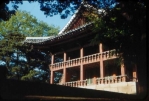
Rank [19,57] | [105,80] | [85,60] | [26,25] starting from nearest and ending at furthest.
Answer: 1. [105,80]
2. [85,60]
3. [19,57]
4. [26,25]

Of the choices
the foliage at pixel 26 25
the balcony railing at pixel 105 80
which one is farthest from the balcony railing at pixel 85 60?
the foliage at pixel 26 25

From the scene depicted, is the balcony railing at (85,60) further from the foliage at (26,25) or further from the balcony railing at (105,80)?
the foliage at (26,25)

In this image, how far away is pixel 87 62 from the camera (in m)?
15.5

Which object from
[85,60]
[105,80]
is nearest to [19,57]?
[85,60]

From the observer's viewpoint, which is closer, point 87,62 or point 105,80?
point 105,80

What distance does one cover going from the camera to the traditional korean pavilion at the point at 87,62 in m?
13.1

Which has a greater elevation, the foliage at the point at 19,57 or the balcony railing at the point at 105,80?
the foliage at the point at 19,57

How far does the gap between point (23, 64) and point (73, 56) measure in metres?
4.31

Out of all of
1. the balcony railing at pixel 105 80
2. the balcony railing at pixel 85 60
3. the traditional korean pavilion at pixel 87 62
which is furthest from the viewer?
the balcony railing at pixel 85 60

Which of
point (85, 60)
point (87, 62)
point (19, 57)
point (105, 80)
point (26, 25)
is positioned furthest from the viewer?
point (26, 25)

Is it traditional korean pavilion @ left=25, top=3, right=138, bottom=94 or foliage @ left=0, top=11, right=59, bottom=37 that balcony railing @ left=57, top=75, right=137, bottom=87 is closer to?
traditional korean pavilion @ left=25, top=3, right=138, bottom=94

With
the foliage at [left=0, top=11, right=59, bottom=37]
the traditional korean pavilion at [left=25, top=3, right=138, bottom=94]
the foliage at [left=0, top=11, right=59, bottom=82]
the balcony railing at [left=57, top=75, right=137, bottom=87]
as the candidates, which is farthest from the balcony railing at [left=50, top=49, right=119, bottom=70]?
the foliage at [left=0, top=11, right=59, bottom=37]

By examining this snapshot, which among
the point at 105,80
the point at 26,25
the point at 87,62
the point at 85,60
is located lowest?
the point at 105,80

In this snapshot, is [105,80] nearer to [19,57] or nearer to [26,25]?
[19,57]
